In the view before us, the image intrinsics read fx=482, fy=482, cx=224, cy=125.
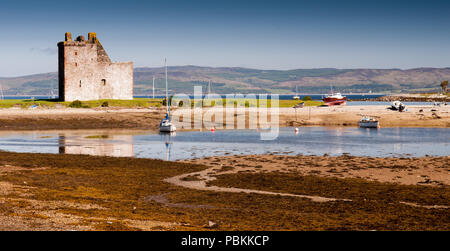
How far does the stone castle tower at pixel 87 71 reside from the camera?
226ft

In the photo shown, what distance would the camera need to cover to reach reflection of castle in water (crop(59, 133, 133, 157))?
30953mm

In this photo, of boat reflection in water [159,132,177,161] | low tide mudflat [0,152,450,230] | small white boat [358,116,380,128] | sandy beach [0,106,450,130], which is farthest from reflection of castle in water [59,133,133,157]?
small white boat [358,116,380,128]

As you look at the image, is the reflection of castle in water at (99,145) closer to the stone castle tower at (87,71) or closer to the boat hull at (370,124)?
the boat hull at (370,124)

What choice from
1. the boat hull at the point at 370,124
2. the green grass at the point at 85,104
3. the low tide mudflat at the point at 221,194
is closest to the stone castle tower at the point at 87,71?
the green grass at the point at 85,104

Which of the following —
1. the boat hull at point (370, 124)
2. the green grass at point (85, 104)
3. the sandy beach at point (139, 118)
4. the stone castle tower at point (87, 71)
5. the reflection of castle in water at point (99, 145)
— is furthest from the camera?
the stone castle tower at point (87, 71)

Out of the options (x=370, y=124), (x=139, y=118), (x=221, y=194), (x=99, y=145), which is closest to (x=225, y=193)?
(x=221, y=194)

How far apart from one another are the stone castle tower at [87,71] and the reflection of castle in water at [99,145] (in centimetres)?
2747

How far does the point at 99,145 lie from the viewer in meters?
35.2

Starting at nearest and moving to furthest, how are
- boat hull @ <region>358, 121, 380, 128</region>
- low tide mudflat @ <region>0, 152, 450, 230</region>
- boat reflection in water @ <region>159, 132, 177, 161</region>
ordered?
low tide mudflat @ <region>0, 152, 450, 230</region> < boat reflection in water @ <region>159, 132, 177, 161</region> < boat hull @ <region>358, 121, 380, 128</region>

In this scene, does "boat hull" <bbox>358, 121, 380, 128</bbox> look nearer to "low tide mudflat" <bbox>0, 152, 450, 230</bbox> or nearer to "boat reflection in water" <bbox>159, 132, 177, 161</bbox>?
"boat reflection in water" <bbox>159, 132, 177, 161</bbox>

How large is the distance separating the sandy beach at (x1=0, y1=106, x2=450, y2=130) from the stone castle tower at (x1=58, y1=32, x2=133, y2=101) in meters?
9.11

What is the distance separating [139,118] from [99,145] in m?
22.9
